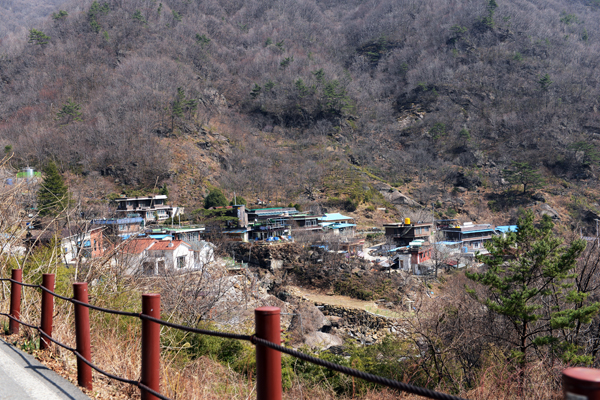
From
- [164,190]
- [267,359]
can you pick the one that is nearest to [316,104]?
[164,190]

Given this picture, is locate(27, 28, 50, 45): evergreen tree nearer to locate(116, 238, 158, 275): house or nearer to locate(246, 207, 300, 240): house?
locate(246, 207, 300, 240): house

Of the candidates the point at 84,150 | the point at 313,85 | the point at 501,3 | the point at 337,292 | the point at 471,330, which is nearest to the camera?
the point at 471,330

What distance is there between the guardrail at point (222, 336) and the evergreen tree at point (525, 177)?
5344cm

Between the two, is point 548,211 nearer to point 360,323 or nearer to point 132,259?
point 360,323

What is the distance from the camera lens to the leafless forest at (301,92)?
48844mm

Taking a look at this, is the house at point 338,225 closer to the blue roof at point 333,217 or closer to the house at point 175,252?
the blue roof at point 333,217

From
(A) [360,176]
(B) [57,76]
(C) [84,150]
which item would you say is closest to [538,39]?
(A) [360,176]

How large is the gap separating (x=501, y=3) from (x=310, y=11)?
4608cm

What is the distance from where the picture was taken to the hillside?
45.9 metres

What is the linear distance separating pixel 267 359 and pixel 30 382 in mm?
Answer: 2197

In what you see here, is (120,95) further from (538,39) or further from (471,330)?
(538,39)

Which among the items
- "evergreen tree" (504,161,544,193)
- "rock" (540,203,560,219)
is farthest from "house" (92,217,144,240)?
"evergreen tree" (504,161,544,193)

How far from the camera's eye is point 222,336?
1.69 metres

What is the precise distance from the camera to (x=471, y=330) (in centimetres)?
991
